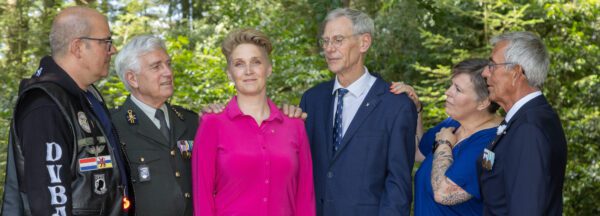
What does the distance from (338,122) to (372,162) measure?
351 millimetres

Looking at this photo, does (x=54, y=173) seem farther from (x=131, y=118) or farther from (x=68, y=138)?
(x=131, y=118)

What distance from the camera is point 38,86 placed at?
128 inches

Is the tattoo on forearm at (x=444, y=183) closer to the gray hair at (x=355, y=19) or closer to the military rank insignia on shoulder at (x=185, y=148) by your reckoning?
the gray hair at (x=355, y=19)

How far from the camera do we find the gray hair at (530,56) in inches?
141

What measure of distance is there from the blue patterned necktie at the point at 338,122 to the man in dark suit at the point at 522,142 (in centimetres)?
89

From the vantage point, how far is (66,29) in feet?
11.5

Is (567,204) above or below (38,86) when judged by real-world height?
below

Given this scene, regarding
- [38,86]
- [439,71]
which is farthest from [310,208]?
[439,71]

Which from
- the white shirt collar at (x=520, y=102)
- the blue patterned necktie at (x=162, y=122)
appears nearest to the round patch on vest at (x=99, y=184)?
the blue patterned necktie at (x=162, y=122)

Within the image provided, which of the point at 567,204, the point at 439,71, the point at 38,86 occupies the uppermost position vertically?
the point at 38,86

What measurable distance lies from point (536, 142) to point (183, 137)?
7.01 feet

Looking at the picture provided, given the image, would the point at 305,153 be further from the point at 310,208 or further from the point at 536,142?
the point at 536,142

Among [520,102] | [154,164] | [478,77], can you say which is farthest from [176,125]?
[520,102]

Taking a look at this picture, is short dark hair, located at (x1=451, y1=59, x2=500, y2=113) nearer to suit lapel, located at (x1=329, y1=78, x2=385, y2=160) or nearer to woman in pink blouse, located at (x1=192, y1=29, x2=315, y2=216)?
suit lapel, located at (x1=329, y1=78, x2=385, y2=160)
